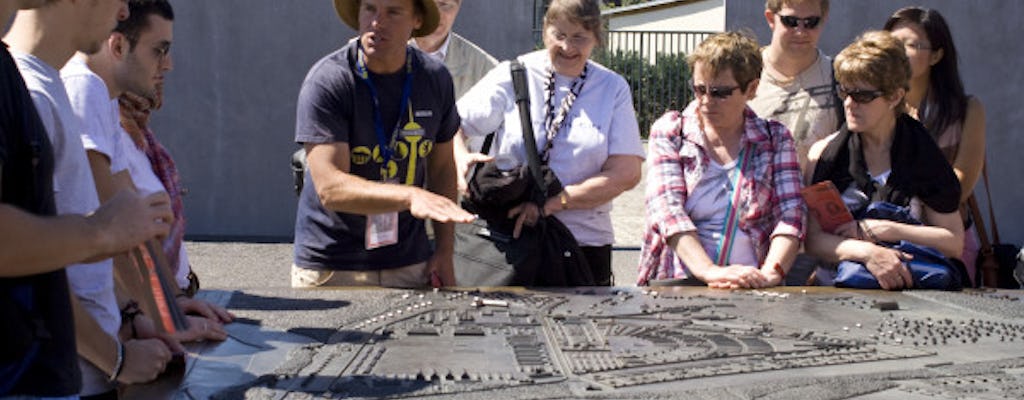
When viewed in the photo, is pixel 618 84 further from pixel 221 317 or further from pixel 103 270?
pixel 103 270

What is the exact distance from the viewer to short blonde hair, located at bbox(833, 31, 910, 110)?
3.99 metres

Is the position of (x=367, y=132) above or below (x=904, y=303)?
above

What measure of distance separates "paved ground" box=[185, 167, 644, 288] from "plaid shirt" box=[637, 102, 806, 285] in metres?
4.13

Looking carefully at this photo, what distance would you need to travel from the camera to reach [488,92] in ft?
14.1

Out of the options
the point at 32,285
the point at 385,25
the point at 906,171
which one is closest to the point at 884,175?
the point at 906,171

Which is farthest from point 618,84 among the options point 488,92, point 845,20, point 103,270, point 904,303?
point 845,20

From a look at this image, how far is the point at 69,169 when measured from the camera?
83.0 inches

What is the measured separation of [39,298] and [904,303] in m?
2.67

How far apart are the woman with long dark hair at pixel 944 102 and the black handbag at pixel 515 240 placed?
136cm

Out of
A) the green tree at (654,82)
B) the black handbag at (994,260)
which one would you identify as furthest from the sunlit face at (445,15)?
the green tree at (654,82)

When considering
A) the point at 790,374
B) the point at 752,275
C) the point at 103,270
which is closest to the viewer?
the point at 103,270

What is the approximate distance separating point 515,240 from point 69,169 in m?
2.10

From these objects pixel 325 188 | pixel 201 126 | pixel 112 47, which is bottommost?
pixel 201 126

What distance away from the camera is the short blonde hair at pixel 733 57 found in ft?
12.8
